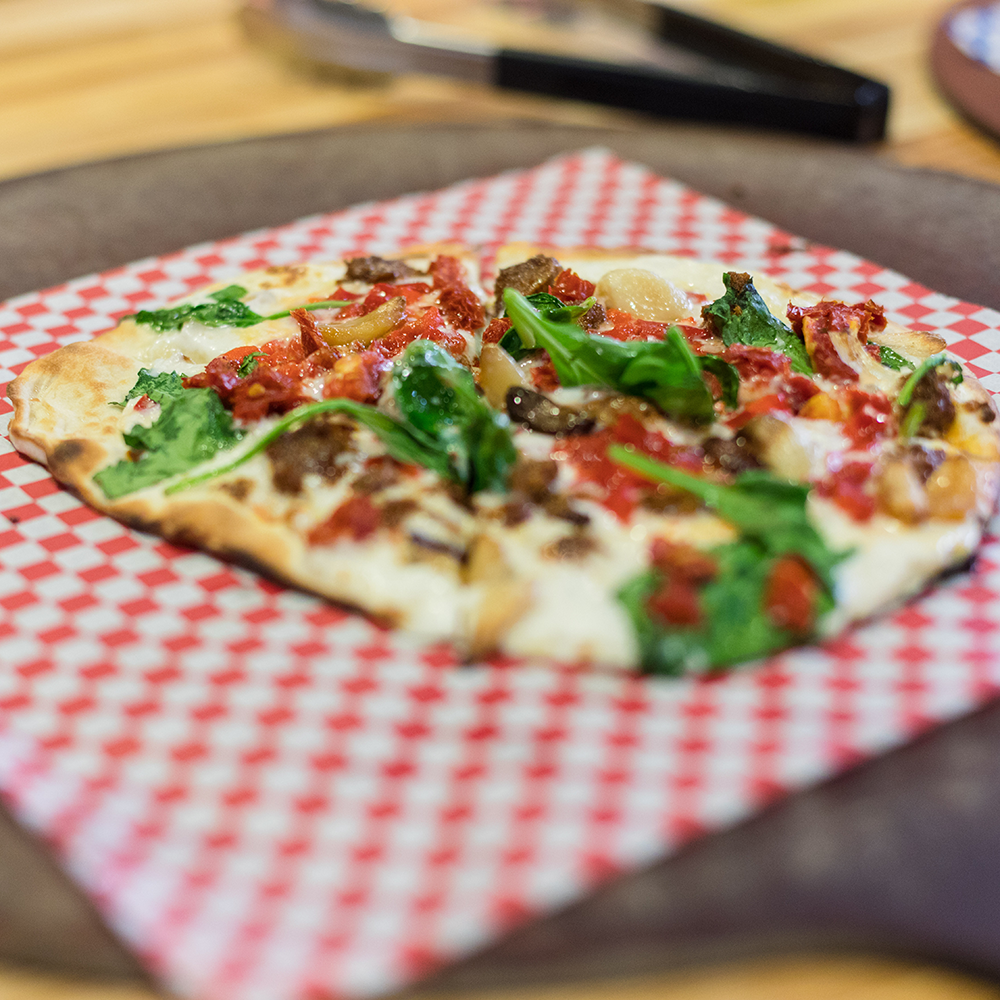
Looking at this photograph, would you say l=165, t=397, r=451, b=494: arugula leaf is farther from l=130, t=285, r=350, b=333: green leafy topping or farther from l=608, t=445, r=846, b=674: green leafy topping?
l=130, t=285, r=350, b=333: green leafy topping

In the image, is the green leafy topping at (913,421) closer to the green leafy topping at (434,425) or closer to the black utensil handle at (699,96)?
the green leafy topping at (434,425)

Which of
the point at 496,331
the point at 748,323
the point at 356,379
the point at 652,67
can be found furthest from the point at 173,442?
the point at 652,67

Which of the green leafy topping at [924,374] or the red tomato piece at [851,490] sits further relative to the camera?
the green leafy topping at [924,374]

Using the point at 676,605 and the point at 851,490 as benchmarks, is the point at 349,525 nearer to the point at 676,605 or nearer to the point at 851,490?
the point at 676,605

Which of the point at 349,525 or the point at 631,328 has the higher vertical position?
the point at 631,328

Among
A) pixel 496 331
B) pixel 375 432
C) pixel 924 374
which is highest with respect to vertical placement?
pixel 924 374

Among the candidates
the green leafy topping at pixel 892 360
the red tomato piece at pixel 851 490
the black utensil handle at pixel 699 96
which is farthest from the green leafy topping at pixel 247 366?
the black utensil handle at pixel 699 96

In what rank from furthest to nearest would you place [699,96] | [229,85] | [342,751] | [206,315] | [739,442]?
1. [229,85]
2. [699,96]
3. [206,315]
4. [739,442]
5. [342,751]

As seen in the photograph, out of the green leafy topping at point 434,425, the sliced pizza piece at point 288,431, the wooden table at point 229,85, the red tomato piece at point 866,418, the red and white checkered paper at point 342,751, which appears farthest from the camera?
the wooden table at point 229,85
